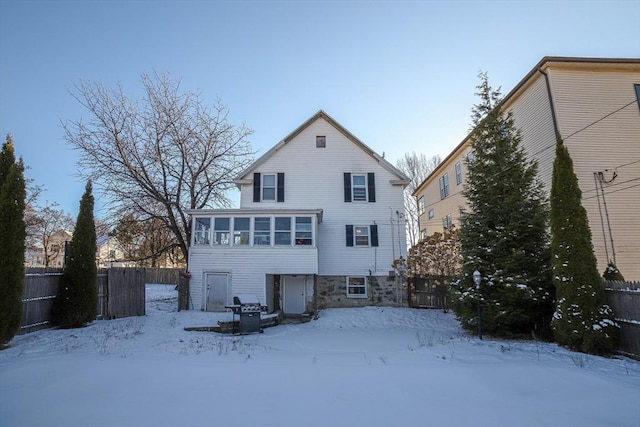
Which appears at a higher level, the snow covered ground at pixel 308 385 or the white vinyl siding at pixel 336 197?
the white vinyl siding at pixel 336 197

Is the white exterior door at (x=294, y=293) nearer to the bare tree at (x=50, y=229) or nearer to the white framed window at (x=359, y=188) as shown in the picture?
the white framed window at (x=359, y=188)

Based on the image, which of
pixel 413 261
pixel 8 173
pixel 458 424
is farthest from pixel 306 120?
pixel 458 424

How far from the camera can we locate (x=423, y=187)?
30.9 metres

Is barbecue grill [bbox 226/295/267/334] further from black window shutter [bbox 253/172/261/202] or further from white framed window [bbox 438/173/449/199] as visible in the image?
white framed window [bbox 438/173/449/199]

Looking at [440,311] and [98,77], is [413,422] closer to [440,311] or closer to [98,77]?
[440,311]

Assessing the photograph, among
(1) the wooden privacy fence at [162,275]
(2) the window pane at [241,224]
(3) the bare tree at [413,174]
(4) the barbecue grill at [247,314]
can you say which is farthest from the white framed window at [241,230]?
(3) the bare tree at [413,174]

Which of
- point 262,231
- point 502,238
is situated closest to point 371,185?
point 262,231

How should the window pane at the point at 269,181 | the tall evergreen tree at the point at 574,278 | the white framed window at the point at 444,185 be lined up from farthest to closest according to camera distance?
the white framed window at the point at 444,185 → the window pane at the point at 269,181 → the tall evergreen tree at the point at 574,278

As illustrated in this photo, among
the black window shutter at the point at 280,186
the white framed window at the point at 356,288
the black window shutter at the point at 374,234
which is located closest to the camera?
the white framed window at the point at 356,288

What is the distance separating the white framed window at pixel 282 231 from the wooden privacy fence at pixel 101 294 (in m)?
5.60

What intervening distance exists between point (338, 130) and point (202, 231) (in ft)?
28.3

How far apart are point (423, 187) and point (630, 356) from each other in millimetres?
24526

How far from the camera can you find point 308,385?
480 cm

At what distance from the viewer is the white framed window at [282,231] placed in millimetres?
15684
